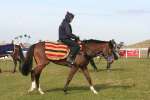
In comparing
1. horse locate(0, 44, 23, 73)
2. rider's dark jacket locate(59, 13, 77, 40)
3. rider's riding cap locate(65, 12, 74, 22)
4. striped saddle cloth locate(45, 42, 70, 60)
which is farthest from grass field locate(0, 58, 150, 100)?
horse locate(0, 44, 23, 73)

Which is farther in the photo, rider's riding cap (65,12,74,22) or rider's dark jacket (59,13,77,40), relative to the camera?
rider's riding cap (65,12,74,22)

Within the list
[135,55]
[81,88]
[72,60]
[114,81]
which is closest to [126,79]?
[114,81]

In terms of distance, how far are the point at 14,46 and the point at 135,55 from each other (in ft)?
105

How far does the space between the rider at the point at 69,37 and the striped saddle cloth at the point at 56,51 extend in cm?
20

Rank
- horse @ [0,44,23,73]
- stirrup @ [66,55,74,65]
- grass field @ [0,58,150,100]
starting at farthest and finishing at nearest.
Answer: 1. horse @ [0,44,23,73]
2. stirrup @ [66,55,74,65]
3. grass field @ [0,58,150,100]

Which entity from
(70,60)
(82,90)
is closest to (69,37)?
(70,60)

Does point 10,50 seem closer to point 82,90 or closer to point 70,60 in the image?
point 82,90

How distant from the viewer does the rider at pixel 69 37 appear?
1808cm

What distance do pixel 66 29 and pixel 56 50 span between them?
0.90 meters

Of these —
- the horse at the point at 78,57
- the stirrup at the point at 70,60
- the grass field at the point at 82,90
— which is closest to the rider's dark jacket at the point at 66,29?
the horse at the point at 78,57

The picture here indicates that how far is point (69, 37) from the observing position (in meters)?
18.1

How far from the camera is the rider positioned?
18.1 meters

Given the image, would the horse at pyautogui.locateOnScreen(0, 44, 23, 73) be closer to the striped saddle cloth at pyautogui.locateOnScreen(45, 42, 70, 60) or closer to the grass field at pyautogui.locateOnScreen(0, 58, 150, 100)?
the grass field at pyautogui.locateOnScreen(0, 58, 150, 100)

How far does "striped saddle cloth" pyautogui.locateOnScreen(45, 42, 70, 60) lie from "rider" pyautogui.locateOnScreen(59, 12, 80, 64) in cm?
20
